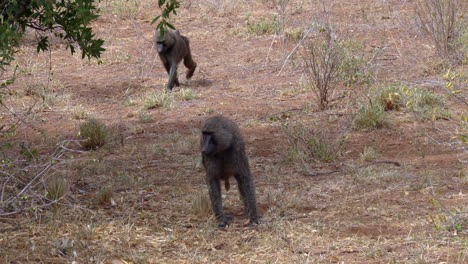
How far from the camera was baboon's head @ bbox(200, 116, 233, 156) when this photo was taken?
5.14m

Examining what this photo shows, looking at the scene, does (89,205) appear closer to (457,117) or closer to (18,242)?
(18,242)

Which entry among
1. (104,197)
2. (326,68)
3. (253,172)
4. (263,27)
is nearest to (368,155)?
(253,172)

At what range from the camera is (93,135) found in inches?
306

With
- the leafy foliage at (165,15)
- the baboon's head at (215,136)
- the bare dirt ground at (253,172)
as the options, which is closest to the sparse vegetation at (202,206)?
the bare dirt ground at (253,172)

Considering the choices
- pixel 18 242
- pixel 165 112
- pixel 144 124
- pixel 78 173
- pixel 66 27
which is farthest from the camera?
A: pixel 165 112

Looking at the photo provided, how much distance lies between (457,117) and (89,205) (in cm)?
480

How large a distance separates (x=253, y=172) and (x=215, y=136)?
1.69 metres

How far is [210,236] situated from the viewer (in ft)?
16.4

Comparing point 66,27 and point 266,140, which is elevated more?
point 66,27

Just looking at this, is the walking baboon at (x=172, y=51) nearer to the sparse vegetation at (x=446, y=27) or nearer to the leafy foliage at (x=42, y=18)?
the sparse vegetation at (x=446, y=27)

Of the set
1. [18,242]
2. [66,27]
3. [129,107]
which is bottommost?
[129,107]

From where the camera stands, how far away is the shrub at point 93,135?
7762mm

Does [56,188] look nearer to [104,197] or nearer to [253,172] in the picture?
[104,197]

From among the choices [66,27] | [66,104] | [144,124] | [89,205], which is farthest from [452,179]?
[66,104]
